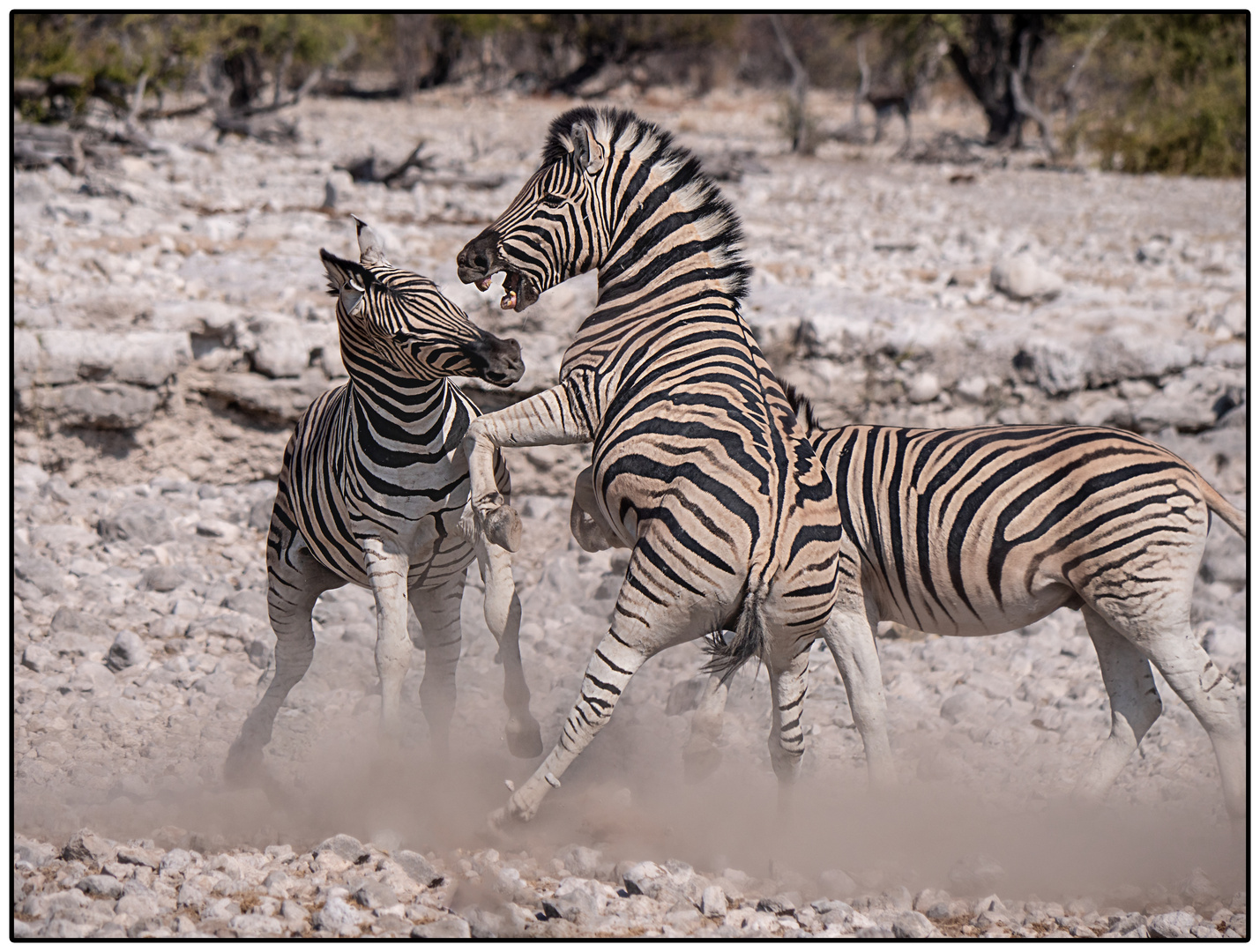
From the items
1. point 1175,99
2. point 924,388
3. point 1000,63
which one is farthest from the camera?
point 1000,63

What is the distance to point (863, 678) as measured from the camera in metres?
3.63

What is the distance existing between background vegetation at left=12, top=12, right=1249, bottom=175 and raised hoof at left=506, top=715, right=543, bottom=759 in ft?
37.2

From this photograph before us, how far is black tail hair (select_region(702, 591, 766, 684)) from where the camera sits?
3170mm

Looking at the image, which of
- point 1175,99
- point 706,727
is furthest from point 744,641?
point 1175,99

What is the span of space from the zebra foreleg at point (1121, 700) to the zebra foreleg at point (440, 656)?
7.09ft

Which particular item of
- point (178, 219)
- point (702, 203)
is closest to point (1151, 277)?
point (702, 203)

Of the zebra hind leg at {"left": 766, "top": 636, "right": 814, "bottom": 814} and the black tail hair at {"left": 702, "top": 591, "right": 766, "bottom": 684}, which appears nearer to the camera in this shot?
the black tail hair at {"left": 702, "top": 591, "right": 766, "bottom": 684}

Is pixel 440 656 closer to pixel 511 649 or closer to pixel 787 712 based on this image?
pixel 511 649

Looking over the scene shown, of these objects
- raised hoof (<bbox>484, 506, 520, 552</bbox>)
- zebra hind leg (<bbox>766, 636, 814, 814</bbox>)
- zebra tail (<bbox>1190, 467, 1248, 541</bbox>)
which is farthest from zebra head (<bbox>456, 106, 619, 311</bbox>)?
zebra tail (<bbox>1190, 467, 1248, 541</bbox>)

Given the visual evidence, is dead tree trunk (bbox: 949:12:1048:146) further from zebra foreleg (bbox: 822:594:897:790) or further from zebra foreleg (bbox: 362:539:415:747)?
zebra foreleg (bbox: 362:539:415:747)

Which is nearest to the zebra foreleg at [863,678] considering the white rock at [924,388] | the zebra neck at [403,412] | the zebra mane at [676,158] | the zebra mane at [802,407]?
the zebra mane at [802,407]

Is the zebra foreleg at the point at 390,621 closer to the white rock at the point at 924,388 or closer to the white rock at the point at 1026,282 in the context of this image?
the white rock at the point at 924,388

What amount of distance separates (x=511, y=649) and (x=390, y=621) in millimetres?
409

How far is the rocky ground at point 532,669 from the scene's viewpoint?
130 inches
